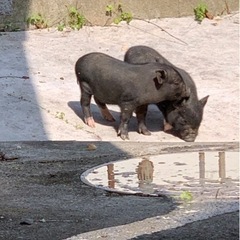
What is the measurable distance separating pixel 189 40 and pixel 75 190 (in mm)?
8154

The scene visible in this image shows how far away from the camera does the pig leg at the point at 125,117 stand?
10.6 meters

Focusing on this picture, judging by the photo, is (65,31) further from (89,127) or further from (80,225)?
(80,225)

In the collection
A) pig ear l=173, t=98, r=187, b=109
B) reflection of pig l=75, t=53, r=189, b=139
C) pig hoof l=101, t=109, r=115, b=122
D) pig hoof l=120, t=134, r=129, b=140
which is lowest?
pig hoof l=120, t=134, r=129, b=140

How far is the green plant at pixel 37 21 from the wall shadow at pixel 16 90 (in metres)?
0.11

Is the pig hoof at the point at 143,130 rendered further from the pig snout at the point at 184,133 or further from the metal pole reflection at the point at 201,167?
the metal pole reflection at the point at 201,167

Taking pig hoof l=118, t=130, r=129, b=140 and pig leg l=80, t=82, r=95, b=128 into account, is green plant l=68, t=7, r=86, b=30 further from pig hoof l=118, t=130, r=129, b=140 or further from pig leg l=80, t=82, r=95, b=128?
pig hoof l=118, t=130, r=129, b=140

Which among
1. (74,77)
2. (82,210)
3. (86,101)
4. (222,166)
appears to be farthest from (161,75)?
(82,210)

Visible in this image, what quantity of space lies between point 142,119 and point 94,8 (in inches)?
153

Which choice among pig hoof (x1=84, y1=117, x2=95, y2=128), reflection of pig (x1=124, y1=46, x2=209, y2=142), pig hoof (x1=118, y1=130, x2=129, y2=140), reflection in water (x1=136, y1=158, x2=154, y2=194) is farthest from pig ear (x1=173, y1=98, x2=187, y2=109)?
reflection in water (x1=136, y1=158, x2=154, y2=194)

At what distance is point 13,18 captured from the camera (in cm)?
1391

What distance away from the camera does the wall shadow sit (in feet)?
32.4

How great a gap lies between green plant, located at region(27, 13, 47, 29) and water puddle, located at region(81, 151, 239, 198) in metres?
7.00

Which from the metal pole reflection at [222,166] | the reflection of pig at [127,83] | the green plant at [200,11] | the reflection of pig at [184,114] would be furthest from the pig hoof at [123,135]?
the green plant at [200,11]

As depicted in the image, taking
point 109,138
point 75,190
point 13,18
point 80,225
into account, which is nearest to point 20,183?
point 75,190
